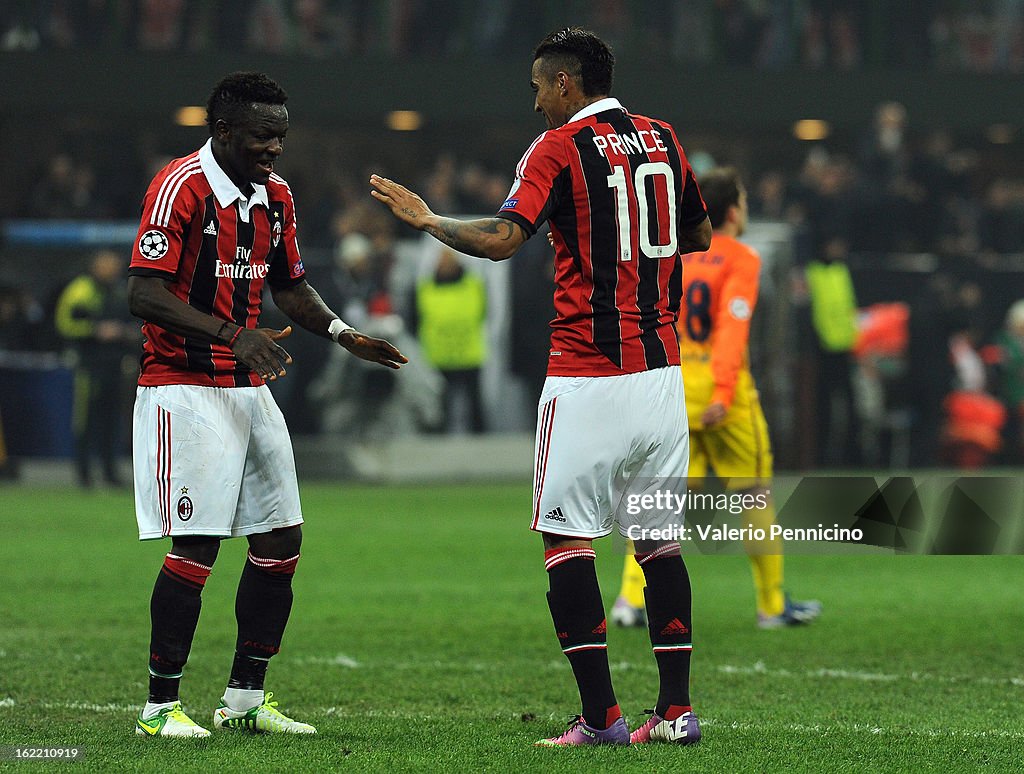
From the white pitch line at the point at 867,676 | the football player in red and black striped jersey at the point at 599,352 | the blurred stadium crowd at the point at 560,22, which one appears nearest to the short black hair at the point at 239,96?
the football player in red and black striped jersey at the point at 599,352

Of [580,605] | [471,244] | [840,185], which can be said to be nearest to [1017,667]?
[580,605]

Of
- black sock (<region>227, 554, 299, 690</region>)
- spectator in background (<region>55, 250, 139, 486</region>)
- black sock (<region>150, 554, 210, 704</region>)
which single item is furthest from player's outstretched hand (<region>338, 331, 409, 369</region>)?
spectator in background (<region>55, 250, 139, 486</region>)

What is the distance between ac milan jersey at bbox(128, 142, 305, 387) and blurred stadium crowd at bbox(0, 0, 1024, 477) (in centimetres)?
913

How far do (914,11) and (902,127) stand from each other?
204 cm

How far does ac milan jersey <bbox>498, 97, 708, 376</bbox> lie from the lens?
545 cm

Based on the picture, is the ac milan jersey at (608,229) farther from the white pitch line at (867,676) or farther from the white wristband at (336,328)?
the white pitch line at (867,676)

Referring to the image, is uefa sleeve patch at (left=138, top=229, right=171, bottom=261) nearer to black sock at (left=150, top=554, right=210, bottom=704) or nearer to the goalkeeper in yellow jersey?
black sock at (left=150, top=554, right=210, bottom=704)

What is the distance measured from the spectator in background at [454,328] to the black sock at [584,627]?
1286 centimetres

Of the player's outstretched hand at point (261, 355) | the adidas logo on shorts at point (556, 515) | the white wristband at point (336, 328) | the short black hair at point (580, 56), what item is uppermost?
the short black hair at point (580, 56)

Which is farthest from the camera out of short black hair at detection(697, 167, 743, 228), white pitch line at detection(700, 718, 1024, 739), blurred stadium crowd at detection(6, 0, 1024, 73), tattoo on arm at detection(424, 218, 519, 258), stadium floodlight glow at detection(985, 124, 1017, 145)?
stadium floodlight glow at detection(985, 124, 1017, 145)

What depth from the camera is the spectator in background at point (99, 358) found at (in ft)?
55.7

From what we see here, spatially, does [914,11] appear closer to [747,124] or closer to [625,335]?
[747,124]

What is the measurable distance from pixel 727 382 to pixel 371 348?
3233mm

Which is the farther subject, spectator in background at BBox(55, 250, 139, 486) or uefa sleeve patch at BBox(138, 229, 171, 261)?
spectator in background at BBox(55, 250, 139, 486)
